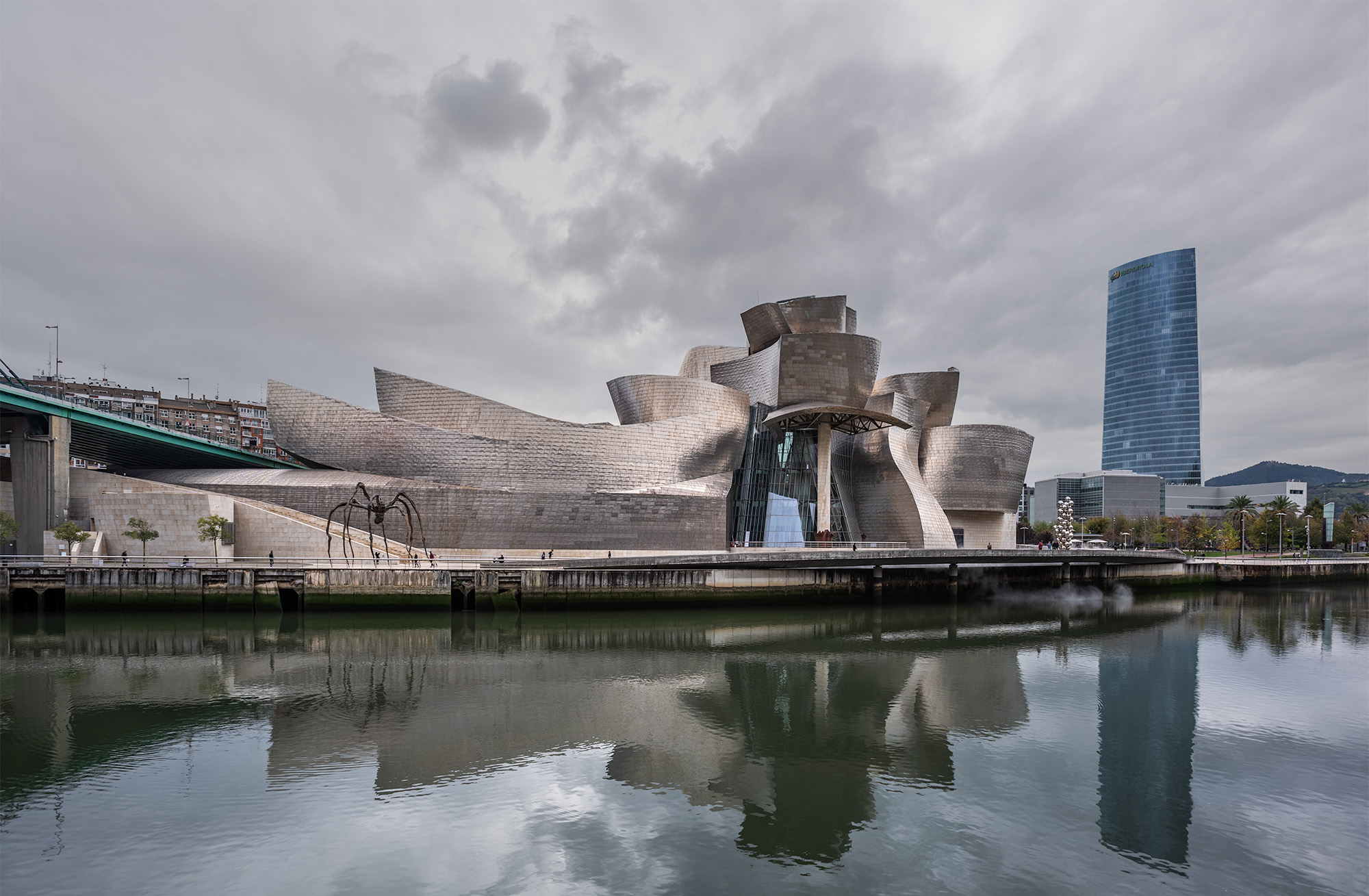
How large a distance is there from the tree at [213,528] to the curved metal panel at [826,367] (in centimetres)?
2385

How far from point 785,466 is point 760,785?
1102 inches

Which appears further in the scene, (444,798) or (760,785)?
(760,785)

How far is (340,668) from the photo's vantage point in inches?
548

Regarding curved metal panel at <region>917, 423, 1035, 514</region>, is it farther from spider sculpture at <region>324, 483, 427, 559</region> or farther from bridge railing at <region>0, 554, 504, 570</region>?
spider sculpture at <region>324, 483, 427, 559</region>

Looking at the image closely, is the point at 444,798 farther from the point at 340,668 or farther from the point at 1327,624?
the point at 1327,624

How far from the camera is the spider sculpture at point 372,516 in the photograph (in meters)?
22.4

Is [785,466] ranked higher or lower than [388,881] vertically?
higher

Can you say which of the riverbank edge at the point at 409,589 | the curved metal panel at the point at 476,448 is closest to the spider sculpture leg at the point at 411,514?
the curved metal panel at the point at 476,448

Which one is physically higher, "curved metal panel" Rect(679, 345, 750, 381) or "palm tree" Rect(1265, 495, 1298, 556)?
"curved metal panel" Rect(679, 345, 750, 381)

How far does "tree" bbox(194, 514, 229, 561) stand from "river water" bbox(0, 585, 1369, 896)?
19.6 ft

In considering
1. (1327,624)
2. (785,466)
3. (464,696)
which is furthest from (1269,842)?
(785,466)

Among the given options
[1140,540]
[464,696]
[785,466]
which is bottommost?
[1140,540]

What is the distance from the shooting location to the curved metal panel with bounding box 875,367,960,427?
40281mm

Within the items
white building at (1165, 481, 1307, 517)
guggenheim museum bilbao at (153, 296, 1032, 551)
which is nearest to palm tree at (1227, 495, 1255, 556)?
guggenheim museum bilbao at (153, 296, 1032, 551)
